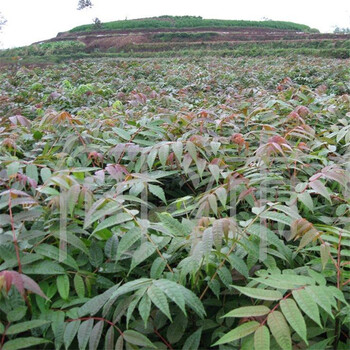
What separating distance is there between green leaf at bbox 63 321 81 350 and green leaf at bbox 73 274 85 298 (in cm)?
8

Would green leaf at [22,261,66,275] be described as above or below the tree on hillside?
below

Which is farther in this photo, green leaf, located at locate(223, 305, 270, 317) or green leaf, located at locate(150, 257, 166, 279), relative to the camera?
green leaf, located at locate(150, 257, 166, 279)

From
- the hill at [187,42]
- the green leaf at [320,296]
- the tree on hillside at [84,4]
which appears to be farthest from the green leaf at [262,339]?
the tree on hillside at [84,4]

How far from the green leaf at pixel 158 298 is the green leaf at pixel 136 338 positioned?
83mm

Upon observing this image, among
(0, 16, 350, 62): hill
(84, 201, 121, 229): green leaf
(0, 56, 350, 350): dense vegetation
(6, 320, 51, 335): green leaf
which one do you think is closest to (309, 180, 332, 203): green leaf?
(0, 56, 350, 350): dense vegetation

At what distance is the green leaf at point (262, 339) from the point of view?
0.78 metres

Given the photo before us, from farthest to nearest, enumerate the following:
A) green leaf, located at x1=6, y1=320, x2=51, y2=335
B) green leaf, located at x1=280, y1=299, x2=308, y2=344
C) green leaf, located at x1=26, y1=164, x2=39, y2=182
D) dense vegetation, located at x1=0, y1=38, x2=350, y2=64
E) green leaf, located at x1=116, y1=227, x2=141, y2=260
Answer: dense vegetation, located at x1=0, y1=38, x2=350, y2=64 → green leaf, located at x1=26, y1=164, x2=39, y2=182 → green leaf, located at x1=116, y1=227, x2=141, y2=260 → green leaf, located at x1=6, y1=320, x2=51, y2=335 → green leaf, located at x1=280, y1=299, x2=308, y2=344

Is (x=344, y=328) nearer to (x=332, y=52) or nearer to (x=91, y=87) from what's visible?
(x=91, y=87)

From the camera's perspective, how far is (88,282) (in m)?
1.01

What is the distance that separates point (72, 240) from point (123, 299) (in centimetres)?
21

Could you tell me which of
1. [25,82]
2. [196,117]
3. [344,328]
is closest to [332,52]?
[25,82]

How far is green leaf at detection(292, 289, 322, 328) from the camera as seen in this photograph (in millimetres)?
791

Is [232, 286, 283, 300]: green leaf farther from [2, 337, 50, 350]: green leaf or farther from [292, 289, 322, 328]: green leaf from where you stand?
Answer: [2, 337, 50, 350]: green leaf

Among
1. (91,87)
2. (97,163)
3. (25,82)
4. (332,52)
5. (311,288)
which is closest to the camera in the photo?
(311,288)
